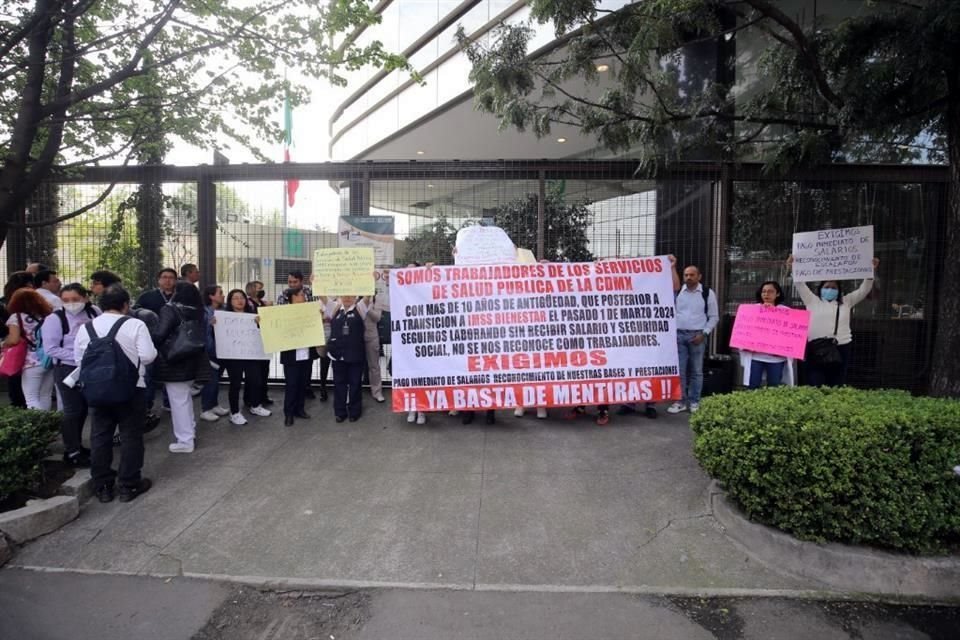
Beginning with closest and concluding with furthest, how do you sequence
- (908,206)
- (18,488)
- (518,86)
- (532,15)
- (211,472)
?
(18,488), (211,472), (532,15), (518,86), (908,206)

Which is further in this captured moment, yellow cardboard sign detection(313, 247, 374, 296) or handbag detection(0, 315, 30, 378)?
yellow cardboard sign detection(313, 247, 374, 296)

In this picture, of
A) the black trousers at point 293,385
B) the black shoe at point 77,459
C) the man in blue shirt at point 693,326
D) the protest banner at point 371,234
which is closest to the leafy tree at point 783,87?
the man in blue shirt at point 693,326

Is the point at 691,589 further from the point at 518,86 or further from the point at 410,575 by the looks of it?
the point at 518,86

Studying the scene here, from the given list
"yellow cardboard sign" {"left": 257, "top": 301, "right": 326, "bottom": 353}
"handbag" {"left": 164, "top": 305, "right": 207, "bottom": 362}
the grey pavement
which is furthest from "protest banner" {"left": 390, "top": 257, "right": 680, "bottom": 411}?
"handbag" {"left": 164, "top": 305, "right": 207, "bottom": 362}

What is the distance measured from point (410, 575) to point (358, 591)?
341mm

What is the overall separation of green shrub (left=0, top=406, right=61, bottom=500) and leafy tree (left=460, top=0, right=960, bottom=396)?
18.0 ft

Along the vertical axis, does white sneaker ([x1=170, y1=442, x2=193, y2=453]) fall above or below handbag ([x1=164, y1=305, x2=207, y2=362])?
below

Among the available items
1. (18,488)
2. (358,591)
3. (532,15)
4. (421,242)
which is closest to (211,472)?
(18,488)

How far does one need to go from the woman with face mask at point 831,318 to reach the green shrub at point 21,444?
24.5 feet

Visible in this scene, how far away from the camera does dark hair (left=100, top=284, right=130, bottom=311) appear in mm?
4629

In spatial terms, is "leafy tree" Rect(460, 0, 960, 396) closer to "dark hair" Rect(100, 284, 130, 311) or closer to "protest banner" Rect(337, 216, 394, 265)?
"protest banner" Rect(337, 216, 394, 265)

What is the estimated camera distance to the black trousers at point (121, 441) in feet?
14.9

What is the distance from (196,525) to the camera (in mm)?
4242

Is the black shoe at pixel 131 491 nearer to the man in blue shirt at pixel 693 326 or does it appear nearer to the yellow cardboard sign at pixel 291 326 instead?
the yellow cardboard sign at pixel 291 326
